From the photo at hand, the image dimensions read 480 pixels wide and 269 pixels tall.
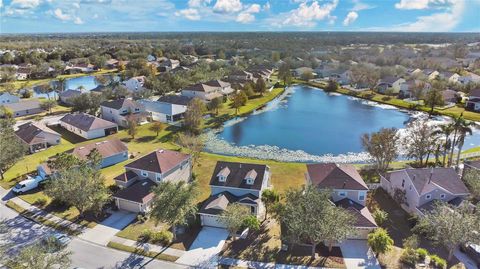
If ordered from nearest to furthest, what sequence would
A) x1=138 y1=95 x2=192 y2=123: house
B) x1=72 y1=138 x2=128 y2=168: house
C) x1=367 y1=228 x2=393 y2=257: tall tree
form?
1. x1=367 y1=228 x2=393 y2=257: tall tree
2. x1=72 y1=138 x2=128 y2=168: house
3. x1=138 y1=95 x2=192 y2=123: house

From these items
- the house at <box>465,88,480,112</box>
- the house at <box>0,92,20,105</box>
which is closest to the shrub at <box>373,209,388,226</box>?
the house at <box>465,88,480,112</box>

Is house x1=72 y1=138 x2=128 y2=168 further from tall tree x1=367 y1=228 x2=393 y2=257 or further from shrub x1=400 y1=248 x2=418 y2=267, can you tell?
shrub x1=400 y1=248 x2=418 y2=267

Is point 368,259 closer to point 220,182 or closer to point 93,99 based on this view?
point 220,182

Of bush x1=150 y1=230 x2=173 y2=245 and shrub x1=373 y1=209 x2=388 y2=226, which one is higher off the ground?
shrub x1=373 y1=209 x2=388 y2=226

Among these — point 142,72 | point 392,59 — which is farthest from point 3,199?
point 392,59

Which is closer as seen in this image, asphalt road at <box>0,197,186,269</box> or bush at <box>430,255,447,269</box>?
bush at <box>430,255,447,269</box>

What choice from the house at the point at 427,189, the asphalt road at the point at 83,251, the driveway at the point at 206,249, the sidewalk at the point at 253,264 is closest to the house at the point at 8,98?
the asphalt road at the point at 83,251

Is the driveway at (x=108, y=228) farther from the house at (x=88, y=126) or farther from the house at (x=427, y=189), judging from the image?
the house at (x=88, y=126)
